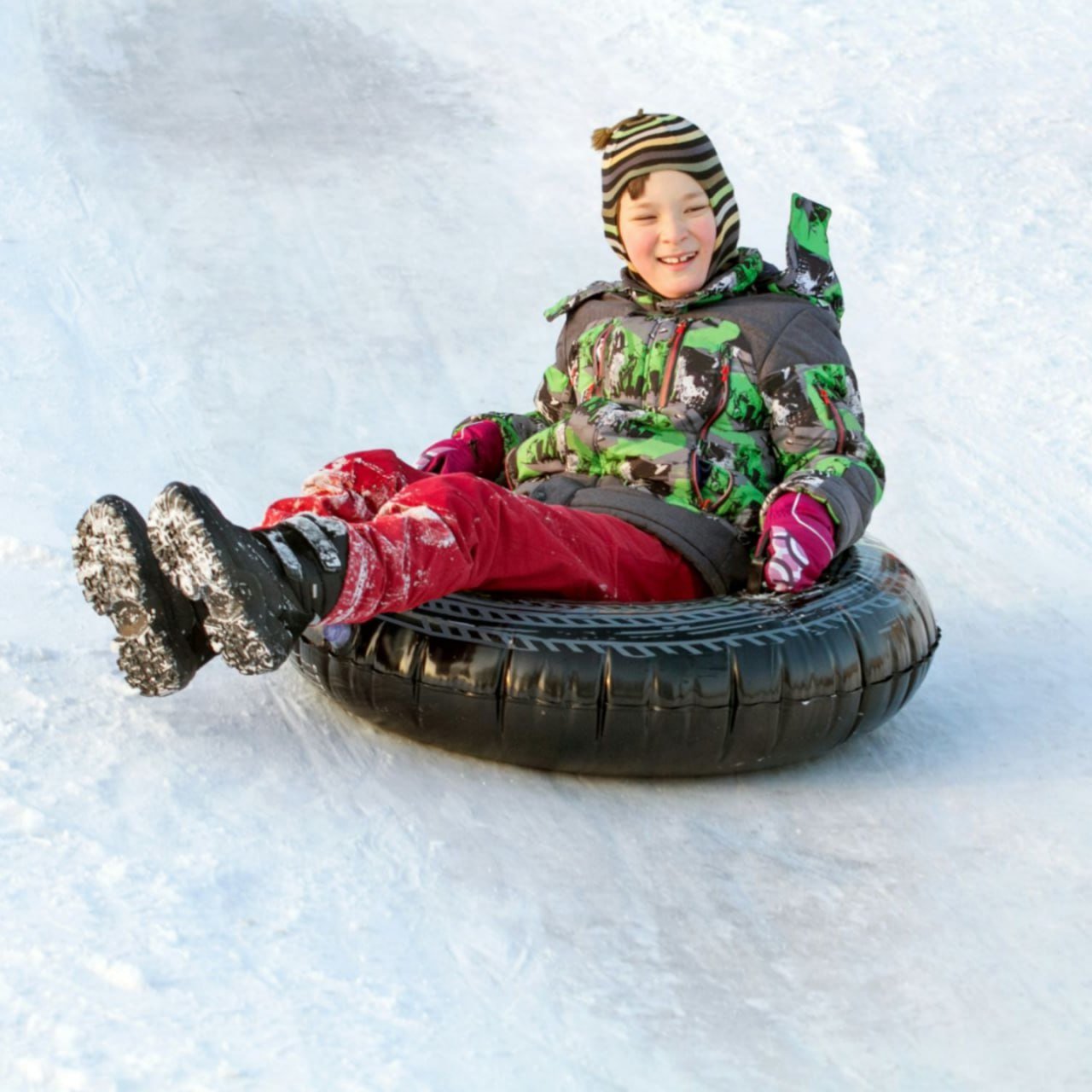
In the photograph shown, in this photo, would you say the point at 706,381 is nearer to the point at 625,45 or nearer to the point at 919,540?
the point at 919,540

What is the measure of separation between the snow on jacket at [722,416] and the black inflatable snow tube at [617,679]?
270 mm

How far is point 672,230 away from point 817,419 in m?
0.46

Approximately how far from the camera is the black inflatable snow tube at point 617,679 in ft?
8.25

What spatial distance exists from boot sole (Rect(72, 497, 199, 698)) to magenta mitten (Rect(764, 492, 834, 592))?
1.01 meters

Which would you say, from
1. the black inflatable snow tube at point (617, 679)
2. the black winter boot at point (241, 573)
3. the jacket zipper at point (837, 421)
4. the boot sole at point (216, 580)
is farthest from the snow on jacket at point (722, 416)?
the boot sole at point (216, 580)

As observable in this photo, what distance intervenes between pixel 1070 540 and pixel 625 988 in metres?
2.45

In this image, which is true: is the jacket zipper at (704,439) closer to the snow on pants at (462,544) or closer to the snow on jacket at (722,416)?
the snow on jacket at (722,416)

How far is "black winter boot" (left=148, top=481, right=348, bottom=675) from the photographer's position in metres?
2.19

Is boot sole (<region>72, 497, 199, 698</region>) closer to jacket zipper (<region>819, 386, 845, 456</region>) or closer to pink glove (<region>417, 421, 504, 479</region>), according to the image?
pink glove (<region>417, 421, 504, 479</region>)

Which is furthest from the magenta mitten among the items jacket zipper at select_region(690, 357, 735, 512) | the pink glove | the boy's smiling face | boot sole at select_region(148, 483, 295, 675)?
boot sole at select_region(148, 483, 295, 675)

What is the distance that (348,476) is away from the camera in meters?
2.90

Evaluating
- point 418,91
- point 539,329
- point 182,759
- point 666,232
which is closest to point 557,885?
point 182,759

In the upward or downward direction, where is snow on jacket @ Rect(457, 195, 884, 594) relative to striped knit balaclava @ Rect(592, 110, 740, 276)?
downward

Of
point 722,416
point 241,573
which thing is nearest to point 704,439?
point 722,416
